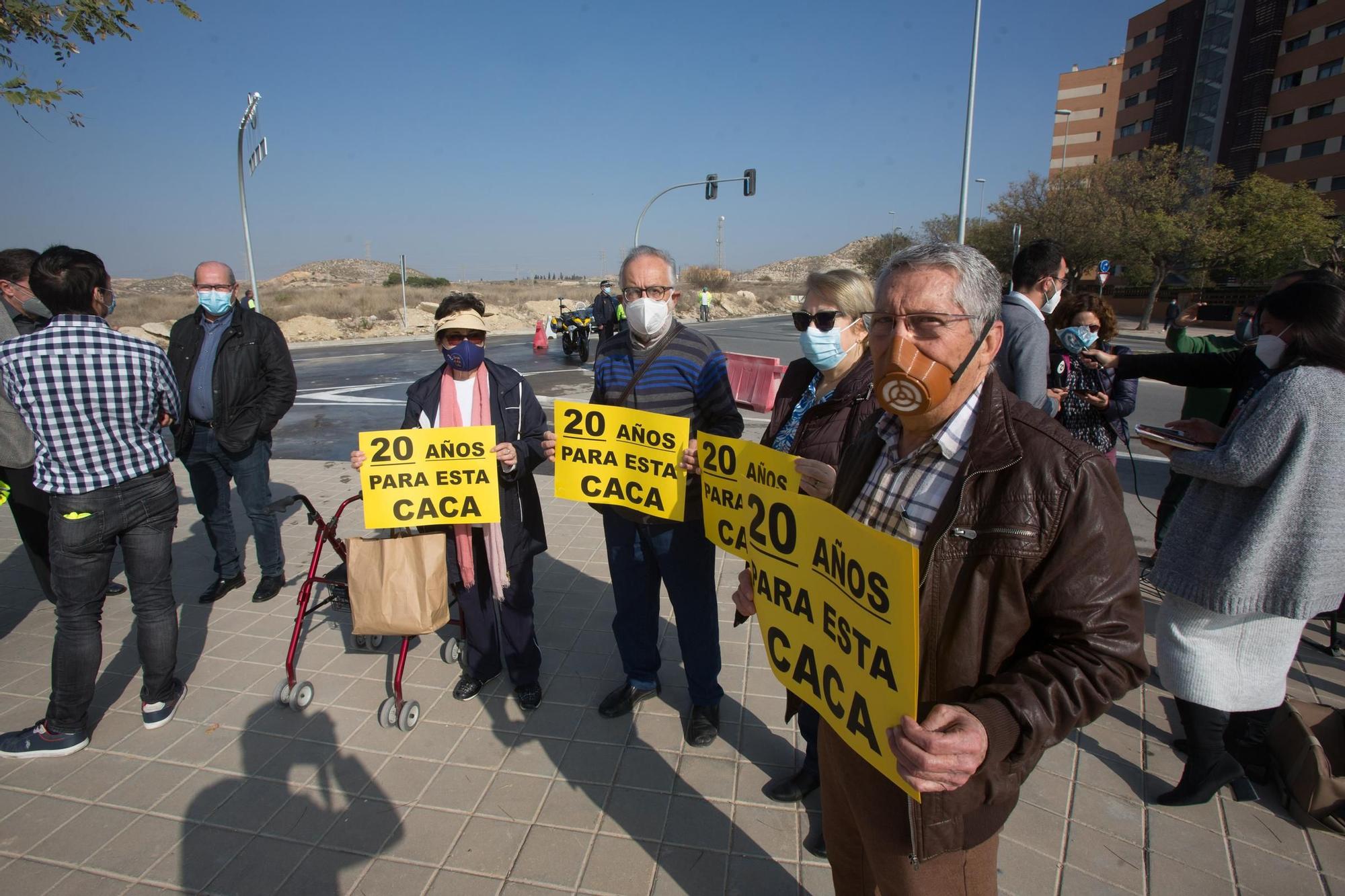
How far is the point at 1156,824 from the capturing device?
2.71 m

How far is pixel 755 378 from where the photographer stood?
7.98 metres

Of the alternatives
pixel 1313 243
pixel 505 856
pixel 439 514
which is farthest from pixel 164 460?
pixel 1313 243

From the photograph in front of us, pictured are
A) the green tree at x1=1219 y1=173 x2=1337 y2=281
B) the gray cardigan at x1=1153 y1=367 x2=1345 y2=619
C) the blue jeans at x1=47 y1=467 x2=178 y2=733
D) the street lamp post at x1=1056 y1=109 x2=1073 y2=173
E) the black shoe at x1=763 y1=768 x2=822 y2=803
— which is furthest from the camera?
the street lamp post at x1=1056 y1=109 x2=1073 y2=173

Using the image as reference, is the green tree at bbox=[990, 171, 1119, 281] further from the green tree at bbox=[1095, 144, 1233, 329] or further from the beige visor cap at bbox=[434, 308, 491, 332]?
the beige visor cap at bbox=[434, 308, 491, 332]

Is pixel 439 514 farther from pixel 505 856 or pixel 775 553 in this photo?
pixel 775 553

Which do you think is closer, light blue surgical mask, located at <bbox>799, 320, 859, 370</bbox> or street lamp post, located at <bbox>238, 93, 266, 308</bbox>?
light blue surgical mask, located at <bbox>799, 320, 859, 370</bbox>

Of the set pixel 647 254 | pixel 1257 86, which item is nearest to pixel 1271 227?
pixel 1257 86

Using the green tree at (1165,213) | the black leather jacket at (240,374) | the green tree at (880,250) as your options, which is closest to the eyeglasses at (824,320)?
the black leather jacket at (240,374)

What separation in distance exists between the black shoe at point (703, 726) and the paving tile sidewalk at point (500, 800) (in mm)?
54

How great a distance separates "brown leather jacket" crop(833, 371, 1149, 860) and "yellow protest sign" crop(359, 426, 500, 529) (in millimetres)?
2331

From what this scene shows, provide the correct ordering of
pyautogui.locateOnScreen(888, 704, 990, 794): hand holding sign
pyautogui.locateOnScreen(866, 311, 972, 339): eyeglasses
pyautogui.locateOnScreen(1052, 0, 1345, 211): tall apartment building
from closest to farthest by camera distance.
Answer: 1. pyautogui.locateOnScreen(888, 704, 990, 794): hand holding sign
2. pyautogui.locateOnScreen(866, 311, 972, 339): eyeglasses
3. pyautogui.locateOnScreen(1052, 0, 1345, 211): tall apartment building

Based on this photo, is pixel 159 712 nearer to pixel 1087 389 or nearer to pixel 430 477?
pixel 430 477

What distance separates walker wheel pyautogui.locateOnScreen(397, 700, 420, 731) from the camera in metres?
3.29

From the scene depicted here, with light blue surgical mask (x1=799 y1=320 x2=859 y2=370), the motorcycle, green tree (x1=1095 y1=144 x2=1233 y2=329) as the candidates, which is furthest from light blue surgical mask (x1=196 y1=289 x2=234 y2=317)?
green tree (x1=1095 y1=144 x2=1233 y2=329)
